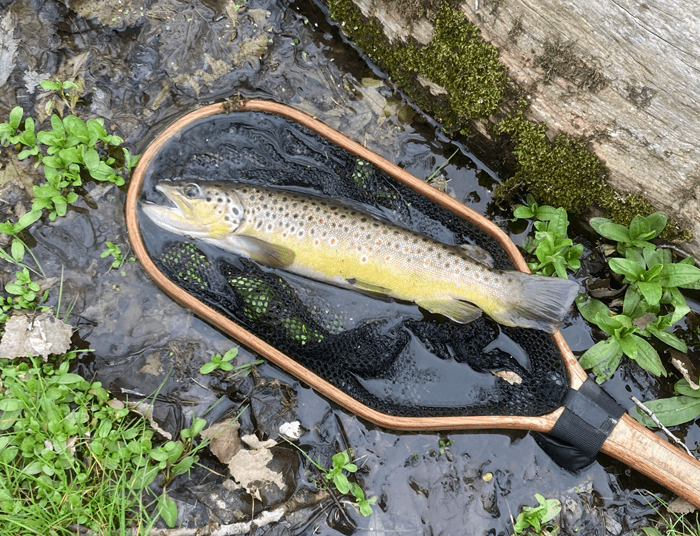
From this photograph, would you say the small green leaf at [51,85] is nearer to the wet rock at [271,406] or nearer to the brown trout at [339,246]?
the brown trout at [339,246]

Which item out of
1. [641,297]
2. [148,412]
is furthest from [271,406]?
[641,297]

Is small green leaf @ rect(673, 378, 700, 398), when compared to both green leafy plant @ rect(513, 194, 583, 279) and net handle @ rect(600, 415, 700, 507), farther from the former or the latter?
green leafy plant @ rect(513, 194, 583, 279)

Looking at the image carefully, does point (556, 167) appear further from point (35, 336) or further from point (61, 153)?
point (35, 336)

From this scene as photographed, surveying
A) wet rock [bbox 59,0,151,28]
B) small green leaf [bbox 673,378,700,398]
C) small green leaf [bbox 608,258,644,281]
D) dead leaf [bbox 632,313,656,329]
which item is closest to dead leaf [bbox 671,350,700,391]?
small green leaf [bbox 673,378,700,398]

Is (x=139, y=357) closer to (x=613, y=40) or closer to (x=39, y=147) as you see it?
(x=39, y=147)

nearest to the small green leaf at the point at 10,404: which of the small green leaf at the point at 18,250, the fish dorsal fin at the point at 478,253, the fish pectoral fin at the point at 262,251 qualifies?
the small green leaf at the point at 18,250

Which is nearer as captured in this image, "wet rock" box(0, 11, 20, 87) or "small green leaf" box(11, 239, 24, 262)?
"small green leaf" box(11, 239, 24, 262)
